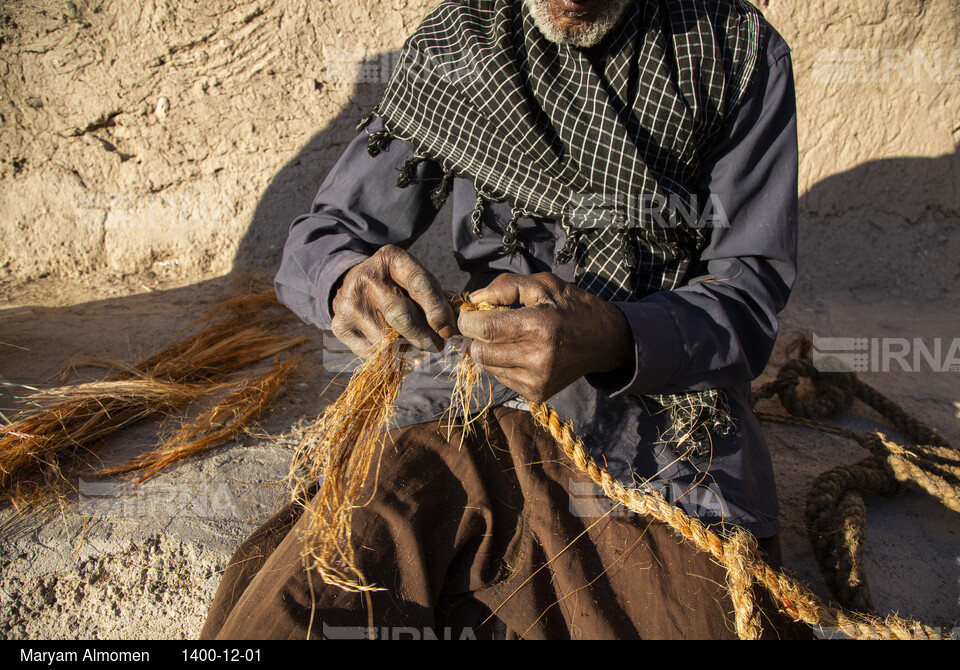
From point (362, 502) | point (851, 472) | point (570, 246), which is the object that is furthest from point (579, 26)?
point (851, 472)

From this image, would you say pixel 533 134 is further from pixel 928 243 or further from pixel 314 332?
pixel 928 243

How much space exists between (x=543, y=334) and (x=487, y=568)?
23.3 inches

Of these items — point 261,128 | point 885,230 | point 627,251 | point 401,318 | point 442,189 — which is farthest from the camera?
point 885,230

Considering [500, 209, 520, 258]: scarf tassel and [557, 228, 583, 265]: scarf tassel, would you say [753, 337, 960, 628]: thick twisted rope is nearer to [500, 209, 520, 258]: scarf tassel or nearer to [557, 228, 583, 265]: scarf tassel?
[557, 228, 583, 265]: scarf tassel

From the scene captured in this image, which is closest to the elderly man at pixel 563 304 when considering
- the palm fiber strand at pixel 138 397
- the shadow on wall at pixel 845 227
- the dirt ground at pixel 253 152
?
the palm fiber strand at pixel 138 397

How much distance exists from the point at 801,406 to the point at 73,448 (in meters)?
2.97

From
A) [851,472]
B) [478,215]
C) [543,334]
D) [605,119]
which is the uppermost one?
[605,119]

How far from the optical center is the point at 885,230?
3.98 meters

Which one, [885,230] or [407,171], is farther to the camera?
[885,230]

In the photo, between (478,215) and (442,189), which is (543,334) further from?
(442,189)

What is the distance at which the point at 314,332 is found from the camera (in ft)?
11.1

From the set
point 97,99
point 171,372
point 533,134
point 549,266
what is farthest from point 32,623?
point 97,99

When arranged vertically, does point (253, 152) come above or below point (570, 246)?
above

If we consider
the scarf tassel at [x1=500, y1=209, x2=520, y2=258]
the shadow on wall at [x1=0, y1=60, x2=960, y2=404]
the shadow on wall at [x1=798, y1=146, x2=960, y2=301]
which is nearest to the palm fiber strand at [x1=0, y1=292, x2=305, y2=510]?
the shadow on wall at [x1=0, y1=60, x2=960, y2=404]
